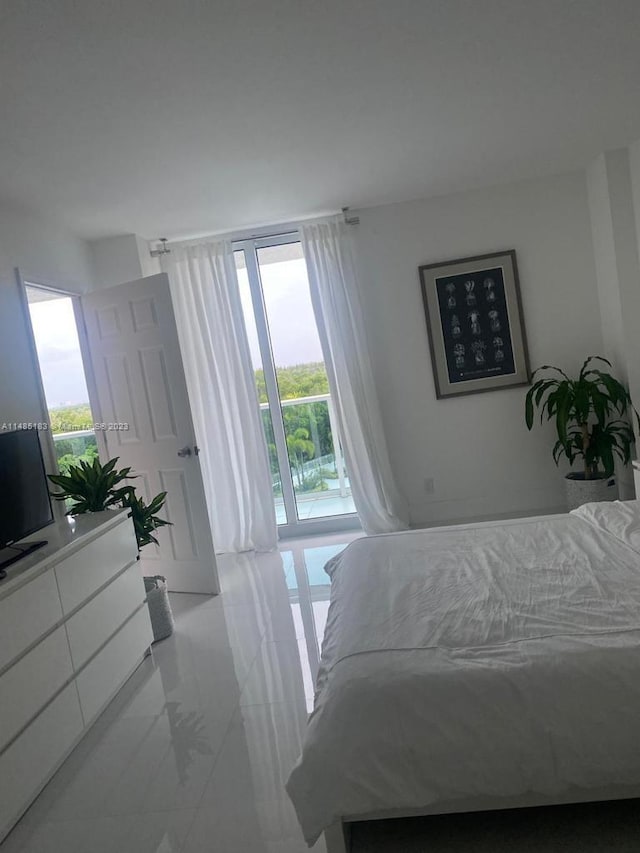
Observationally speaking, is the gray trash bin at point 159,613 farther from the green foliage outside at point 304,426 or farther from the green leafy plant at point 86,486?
the green foliage outside at point 304,426

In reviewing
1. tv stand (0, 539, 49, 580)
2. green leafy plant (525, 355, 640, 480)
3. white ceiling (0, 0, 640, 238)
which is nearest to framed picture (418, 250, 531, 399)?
green leafy plant (525, 355, 640, 480)

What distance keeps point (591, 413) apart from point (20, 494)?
13.2 feet

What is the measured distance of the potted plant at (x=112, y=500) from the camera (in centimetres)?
339

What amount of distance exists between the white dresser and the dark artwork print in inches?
112

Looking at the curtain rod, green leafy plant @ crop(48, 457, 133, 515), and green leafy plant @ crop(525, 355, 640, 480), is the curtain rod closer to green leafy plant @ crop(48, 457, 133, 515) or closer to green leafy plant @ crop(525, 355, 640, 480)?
green leafy plant @ crop(525, 355, 640, 480)

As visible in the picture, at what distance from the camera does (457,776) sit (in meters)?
1.60

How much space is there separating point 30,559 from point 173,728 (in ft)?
2.98

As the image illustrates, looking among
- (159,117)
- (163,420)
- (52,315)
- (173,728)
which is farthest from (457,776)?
(52,315)

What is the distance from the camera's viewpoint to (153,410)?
4.23m

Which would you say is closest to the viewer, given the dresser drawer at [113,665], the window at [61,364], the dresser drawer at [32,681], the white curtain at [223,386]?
the dresser drawer at [32,681]

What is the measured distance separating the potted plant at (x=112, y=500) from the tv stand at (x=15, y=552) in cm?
61

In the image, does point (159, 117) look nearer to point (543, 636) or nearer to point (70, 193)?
point (70, 193)

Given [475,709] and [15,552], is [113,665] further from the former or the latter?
[475,709]

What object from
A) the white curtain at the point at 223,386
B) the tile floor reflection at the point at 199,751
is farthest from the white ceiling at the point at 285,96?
the tile floor reflection at the point at 199,751
